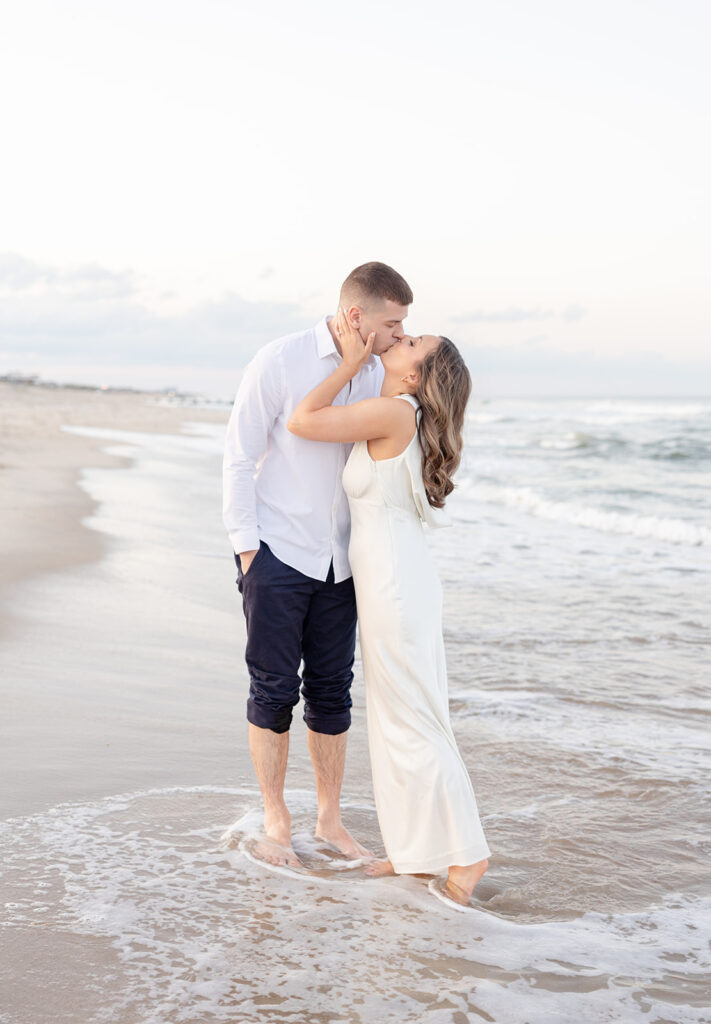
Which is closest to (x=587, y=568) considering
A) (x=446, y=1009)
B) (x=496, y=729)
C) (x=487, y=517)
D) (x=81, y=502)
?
(x=487, y=517)

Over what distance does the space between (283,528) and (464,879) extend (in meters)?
1.31

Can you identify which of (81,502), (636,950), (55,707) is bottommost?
(636,950)

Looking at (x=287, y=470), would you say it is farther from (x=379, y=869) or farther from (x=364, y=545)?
(x=379, y=869)

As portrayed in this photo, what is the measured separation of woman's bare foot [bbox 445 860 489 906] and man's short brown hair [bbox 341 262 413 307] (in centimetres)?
188

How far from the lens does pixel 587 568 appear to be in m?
9.20

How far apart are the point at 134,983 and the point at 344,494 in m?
1.68

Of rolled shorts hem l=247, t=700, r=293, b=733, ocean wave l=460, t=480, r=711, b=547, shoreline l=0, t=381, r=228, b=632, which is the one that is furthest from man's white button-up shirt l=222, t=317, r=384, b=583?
ocean wave l=460, t=480, r=711, b=547

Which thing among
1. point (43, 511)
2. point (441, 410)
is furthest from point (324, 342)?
point (43, 511)

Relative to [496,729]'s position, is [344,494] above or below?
above

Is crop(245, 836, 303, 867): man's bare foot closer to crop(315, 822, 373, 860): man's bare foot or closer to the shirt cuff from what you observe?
crop(315, 822, 373, 860): man's bare foot

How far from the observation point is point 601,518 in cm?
1340

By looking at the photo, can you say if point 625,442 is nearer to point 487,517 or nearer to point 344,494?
point 487,517

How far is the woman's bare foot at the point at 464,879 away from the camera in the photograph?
9.87 feet

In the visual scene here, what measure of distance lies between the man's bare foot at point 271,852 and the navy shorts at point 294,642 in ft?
1.26
